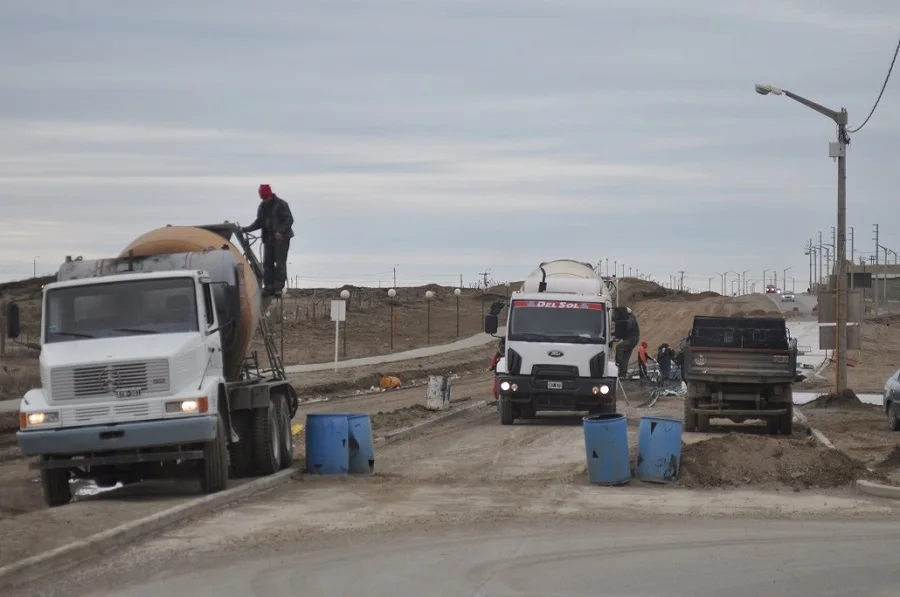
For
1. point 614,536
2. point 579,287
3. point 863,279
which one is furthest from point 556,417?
point 614,536

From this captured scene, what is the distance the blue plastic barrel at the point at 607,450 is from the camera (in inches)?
Result: 648

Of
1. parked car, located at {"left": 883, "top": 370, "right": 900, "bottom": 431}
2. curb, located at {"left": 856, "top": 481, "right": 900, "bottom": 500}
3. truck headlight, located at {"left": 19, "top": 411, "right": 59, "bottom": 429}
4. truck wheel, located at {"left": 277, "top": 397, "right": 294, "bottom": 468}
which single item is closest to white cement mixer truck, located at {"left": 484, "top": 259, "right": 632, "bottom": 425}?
parked car, located at {"left": 883, "top": 370, "right": 900, "bottom": 431}

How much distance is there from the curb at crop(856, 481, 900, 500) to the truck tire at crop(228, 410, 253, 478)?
26.0ft

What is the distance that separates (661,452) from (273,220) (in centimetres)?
664

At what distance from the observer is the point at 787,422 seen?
2492cm

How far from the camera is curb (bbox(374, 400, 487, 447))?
2377 cm

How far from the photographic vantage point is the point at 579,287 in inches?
1166

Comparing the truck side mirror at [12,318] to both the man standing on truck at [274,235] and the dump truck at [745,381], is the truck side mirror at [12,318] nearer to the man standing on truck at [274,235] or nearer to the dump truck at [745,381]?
the man standing on truck at [274,235]

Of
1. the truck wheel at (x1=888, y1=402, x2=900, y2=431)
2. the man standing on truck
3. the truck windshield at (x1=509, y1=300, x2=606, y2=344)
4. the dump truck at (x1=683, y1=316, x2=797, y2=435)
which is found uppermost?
the man standing on truck

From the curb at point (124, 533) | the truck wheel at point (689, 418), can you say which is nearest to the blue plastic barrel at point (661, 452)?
the curb at point (124, 533)

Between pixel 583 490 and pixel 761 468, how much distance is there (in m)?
2.60

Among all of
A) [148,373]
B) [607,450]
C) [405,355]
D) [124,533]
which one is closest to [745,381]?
[607,450]

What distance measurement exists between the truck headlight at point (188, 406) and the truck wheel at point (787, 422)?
13310 millimetres

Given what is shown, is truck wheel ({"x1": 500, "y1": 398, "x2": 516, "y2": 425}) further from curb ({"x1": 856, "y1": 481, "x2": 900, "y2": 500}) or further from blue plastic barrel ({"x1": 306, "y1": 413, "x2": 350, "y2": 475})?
curb ({"x1": 856, "y1": 481, "x2": 900, "y2": 500})
